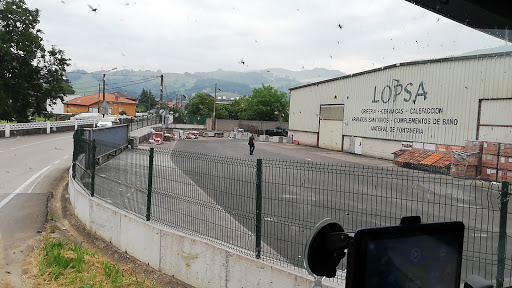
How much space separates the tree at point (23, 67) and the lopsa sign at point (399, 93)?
37.1 meters

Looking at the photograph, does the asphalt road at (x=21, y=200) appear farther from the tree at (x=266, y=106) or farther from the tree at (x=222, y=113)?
the tree at (x=222, y=113)

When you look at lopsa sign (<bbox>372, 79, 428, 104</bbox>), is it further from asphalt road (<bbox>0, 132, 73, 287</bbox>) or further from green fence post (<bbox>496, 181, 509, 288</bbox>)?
green fence post (<bbox>496, 181, 509, 288</bbox>)

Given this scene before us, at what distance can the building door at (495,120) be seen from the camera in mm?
20594

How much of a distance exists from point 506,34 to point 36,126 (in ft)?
128

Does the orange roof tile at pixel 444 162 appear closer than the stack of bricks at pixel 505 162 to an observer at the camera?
No

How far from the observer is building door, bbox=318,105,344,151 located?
37.0 m

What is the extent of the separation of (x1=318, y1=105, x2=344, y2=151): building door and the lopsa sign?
19.8 ft

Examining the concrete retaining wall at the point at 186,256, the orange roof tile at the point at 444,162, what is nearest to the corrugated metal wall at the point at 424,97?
the orange roof tile at the point at 444,162

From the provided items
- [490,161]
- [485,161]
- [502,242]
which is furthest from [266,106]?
[502,242]

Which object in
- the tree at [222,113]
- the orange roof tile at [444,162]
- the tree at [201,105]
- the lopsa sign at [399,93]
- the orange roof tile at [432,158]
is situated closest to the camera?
the orange roof tile at [444,162]

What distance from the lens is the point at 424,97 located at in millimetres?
25984

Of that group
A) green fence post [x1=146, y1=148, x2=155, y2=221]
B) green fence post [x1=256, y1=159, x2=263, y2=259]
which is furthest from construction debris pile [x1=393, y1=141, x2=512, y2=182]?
green fence post [x1=146, y1=148, x2=155, y2=221]

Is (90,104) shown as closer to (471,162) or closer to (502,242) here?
(471,162)

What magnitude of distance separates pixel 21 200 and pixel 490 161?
65.9 feet
